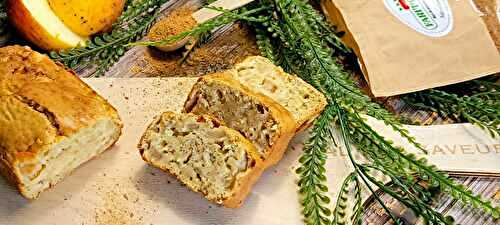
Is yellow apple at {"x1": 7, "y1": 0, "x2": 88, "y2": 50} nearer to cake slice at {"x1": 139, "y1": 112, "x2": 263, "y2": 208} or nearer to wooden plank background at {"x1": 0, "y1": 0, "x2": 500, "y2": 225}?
wooden plank background at {"x1": 0, "y1": 0, "x2": 500, "y2": 225}

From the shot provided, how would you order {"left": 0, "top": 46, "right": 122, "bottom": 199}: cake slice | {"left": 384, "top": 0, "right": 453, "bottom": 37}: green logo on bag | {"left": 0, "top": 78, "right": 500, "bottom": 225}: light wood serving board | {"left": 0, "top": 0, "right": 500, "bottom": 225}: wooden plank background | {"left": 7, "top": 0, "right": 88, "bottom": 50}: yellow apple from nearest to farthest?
{"left": 0, "top": 46, "right": 122, "bottom": 199}: cake slice
{"left": 0, "top": 78, "right": 500, "bottom": 225}: light wood serving board
{"left": 0, "top": 0, "right": 500, "bottom": 225}: wooden plank background
{"left": 7, "top": 0, "right": 88, "bottom": 50}: yellow apple
{"left": 384, "top": 0, "right": 453, "bottom": 37}: green logo on bag

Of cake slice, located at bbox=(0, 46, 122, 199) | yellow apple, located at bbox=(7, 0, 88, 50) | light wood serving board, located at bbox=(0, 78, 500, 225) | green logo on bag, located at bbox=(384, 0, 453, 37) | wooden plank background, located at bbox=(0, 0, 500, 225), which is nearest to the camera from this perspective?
cake slice, located at bbox=(0, 46, 122, 199)

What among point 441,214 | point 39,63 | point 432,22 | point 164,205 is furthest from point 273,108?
point 432,22

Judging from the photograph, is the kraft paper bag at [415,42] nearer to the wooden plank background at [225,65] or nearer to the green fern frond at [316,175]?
the wooden plank background at [225,65]

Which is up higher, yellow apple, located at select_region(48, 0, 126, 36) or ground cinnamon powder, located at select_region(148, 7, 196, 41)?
yellow apple, located at select_region(48, 0, 126, 36)

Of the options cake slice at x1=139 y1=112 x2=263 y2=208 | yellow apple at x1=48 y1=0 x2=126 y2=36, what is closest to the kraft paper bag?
cake slice at x1=139 y1=112 x2=263 y2=208

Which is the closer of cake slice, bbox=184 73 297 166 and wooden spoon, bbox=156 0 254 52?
cake slice, bbox=184 73 297 166

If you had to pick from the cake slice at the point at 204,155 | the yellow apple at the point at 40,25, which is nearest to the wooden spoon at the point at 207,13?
the yellow apple at the point at 40,25
